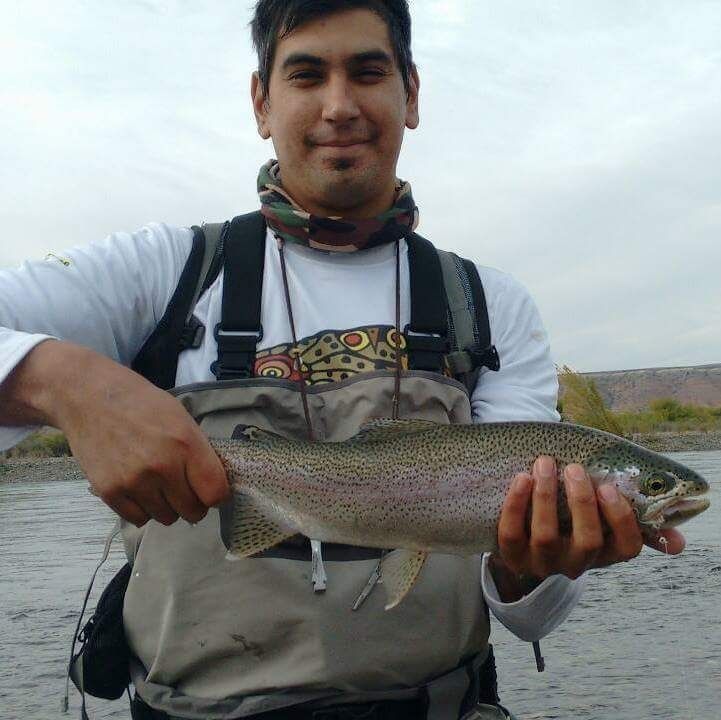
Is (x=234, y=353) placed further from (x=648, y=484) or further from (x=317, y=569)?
(x=648, y=484)

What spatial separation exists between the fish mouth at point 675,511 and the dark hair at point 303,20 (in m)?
1.57

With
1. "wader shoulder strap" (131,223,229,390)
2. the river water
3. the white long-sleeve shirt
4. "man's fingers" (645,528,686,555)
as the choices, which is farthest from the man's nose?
the river water

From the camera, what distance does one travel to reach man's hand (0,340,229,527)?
207cm

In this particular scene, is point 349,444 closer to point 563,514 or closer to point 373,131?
point 563,514

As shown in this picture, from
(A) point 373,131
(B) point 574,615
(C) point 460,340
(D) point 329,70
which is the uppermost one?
(D) point 329,70

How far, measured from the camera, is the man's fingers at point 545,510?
2391mm

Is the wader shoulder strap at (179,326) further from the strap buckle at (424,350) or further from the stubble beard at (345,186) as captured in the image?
the strap buckle at (424,350)

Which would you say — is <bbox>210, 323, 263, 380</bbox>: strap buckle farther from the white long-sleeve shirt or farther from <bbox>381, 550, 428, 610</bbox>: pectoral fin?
<bbox>381, 550, 428, 610</bbox>: pectoral fin

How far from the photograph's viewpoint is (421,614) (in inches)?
97.7

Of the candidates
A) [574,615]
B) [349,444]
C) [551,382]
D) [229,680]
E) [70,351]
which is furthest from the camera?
[574,615]

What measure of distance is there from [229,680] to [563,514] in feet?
3.15

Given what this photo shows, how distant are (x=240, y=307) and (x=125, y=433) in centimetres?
69

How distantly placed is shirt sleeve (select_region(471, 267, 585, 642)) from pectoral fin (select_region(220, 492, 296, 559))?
0.64 m

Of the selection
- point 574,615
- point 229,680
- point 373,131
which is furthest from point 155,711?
point 574,615
